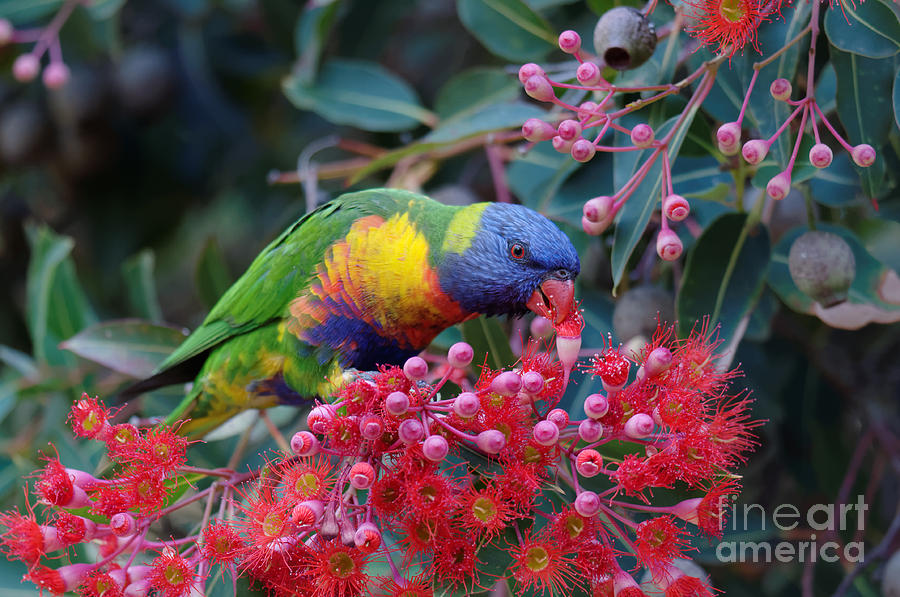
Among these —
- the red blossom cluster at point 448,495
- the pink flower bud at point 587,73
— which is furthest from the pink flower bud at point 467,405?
the pink flower bud at point 587,73

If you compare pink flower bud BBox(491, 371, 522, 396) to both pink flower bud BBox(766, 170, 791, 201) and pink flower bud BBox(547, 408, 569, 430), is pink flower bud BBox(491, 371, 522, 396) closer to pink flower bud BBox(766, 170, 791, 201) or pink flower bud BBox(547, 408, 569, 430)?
pink flower bud BBox(547, 408, 569, 430)

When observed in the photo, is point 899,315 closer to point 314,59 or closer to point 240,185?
point 314,59

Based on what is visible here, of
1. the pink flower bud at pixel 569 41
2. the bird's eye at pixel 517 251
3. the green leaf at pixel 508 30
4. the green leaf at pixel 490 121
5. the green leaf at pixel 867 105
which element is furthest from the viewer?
the green leaf at pixel 508 30

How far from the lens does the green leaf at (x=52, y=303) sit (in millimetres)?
2285

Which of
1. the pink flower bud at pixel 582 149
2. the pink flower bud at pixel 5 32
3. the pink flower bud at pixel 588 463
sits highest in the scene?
the pink flower bud at pixel 582 149

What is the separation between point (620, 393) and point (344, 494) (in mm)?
459

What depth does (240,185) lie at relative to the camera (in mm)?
3172

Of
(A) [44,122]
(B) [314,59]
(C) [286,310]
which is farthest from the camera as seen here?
(A) [44,122]

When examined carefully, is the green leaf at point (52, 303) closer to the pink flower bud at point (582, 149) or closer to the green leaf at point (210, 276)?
the green leaf at point (210, 276)

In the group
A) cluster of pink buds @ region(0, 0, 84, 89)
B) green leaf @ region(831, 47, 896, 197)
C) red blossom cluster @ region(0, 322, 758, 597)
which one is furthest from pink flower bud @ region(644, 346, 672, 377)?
cluster of pink buds @ region(0, 0, 84, 89)

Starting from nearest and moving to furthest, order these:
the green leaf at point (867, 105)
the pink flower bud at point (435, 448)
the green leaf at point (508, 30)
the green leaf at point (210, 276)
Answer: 1. the pink flower bud at point (435, 448)
2. the green leaf at point (867, 105)
3. the green leaf at point (508, 30)
4. the green leaf at point (210, 276)

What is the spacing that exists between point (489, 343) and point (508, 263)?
161mm

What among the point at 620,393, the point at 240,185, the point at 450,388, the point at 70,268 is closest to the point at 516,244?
the point at 450,388

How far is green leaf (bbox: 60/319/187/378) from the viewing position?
2006 mm
